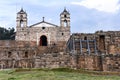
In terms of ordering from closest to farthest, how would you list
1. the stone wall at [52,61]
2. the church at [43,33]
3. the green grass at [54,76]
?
1. the green grass at [54,76]
2. the stone wall at [52,61]
3. the church at [43,33]

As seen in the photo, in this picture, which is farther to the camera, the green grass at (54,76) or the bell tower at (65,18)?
the bell tower at (65,18)

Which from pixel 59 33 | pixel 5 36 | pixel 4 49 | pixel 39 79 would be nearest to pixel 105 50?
pixel 39 79

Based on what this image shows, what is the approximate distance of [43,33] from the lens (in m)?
62.3

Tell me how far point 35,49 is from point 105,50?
666 inches

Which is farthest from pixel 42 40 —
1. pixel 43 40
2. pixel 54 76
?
pixel 54 76

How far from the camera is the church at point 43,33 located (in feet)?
202

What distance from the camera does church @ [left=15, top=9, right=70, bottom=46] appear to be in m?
61.5

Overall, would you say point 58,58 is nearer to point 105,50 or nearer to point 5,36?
point 105,50

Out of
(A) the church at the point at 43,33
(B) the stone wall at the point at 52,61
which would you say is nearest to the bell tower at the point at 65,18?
(A) the church at the point at 43,33

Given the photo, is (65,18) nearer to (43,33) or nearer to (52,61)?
(43,33)

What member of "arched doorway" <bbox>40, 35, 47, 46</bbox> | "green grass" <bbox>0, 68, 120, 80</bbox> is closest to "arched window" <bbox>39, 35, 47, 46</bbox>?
"arched doorway" <bbox>40, 35, 47, 46</bbox>

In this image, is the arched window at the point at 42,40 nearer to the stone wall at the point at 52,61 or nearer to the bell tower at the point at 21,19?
the bell tower at the point at 21,19

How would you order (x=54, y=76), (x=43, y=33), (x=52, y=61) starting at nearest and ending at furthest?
(x=54, y=76), (x=52, y=61), (x=43, y=33)

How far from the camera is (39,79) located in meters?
15.8
